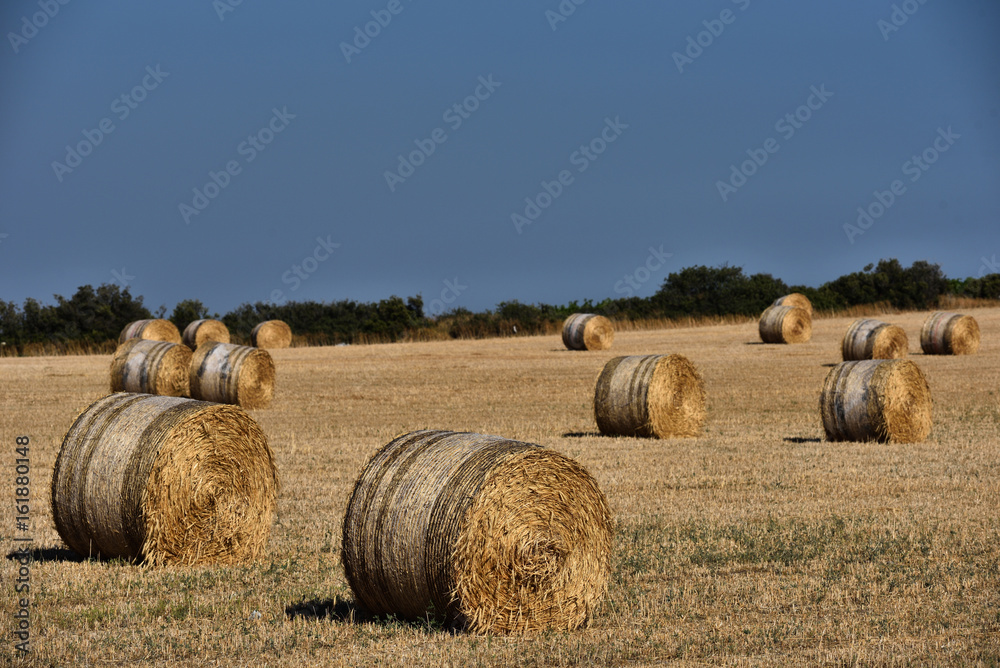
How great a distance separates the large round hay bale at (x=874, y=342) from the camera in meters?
28.0


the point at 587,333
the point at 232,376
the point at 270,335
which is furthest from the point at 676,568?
the point at 270,335

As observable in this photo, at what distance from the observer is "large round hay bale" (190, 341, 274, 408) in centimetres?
2203

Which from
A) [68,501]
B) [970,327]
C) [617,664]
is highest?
[970,327]

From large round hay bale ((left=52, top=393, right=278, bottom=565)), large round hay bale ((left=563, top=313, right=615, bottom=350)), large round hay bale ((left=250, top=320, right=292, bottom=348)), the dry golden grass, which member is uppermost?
large round hay bale ((left=250, top=320, right=292, bottom=348))

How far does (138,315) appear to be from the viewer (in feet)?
158

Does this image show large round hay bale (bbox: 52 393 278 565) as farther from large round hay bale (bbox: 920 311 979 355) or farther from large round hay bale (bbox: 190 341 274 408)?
large round hay bale (bbox: 920 311 979 355)

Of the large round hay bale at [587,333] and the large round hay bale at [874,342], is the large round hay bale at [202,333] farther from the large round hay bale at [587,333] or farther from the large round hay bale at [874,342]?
the large round hay bale at [874,342]

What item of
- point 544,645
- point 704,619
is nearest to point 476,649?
point 544,645

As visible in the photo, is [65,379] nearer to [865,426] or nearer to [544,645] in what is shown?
[865,426]

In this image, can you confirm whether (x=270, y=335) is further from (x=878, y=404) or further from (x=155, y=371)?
(x=878, y=404)

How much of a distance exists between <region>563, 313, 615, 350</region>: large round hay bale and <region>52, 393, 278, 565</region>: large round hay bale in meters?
28.0

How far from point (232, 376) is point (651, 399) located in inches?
358

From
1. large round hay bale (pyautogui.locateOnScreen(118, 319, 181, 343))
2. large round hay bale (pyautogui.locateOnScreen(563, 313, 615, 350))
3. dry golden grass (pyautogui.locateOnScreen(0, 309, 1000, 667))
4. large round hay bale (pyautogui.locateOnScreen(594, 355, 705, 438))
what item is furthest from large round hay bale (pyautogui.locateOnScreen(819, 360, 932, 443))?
large round hay bale (pyautogui.locateOnScreen(118, 319, 181, 343))

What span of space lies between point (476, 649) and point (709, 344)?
3221 cm
